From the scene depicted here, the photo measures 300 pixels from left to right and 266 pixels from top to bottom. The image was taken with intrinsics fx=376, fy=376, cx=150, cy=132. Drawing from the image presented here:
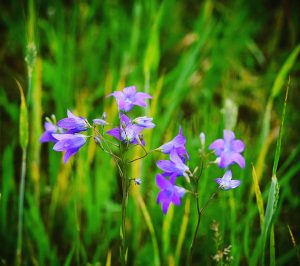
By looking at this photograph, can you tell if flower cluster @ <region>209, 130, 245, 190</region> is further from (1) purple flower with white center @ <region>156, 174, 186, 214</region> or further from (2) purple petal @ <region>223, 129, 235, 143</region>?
(1) purple flower with white center @ <region>156, 174, 186, 214</region>

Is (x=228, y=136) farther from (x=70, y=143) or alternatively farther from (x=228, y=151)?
(x=70, y=143)

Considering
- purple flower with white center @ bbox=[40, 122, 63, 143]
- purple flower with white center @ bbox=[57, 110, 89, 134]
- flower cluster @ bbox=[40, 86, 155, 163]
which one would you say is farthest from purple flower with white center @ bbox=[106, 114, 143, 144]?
purple flower with white center @ bbox=[40, 122, 63, 143]

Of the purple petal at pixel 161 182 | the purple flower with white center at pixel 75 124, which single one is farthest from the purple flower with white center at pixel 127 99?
the purple petal at pixel 161 182

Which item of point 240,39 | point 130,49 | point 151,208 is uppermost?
point 240,39

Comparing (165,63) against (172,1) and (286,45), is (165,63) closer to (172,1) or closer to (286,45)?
(172,1)

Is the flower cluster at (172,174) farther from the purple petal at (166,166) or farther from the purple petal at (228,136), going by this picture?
the purple petal at (228,136)

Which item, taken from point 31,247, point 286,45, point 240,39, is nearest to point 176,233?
point 31,247

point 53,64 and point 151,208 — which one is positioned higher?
point 53,64
